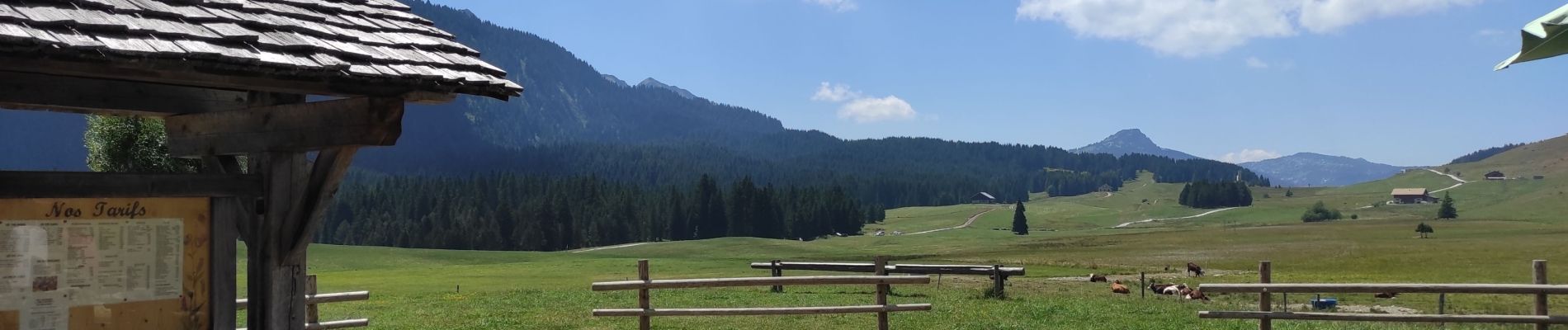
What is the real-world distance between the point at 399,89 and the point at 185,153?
2.46m

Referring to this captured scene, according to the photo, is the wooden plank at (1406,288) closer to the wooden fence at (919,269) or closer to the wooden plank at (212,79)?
the wooden fence at (919,269)

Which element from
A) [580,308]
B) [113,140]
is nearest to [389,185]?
[113,140]

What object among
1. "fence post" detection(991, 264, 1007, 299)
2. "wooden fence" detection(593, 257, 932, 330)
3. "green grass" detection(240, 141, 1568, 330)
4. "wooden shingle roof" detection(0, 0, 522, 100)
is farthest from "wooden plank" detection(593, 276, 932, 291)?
"fence post" detection(991, 264, 1007, 299)

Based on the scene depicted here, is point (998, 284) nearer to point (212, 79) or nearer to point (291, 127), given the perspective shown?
point (291, 127)

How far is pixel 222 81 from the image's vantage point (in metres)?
6.06

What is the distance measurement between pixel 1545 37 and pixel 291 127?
6.62 meters

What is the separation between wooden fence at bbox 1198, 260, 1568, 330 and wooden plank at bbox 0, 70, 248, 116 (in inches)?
528

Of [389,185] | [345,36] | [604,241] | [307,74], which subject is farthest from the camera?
[389,185]

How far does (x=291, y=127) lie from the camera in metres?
6.57

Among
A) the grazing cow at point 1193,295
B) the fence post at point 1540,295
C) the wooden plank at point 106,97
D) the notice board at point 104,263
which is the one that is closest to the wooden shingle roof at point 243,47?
the wooden plank at point 106,97

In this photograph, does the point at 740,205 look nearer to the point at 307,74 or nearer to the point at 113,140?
the point at 113,140

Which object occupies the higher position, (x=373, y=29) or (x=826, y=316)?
(x=373, y=29)

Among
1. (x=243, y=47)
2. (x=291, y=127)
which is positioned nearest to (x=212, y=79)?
(x=243, y=47)

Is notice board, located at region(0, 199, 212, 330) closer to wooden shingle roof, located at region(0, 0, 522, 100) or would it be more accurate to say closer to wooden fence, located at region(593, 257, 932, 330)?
wooden shingle roof, located at region(0, 0, 522, 100)
